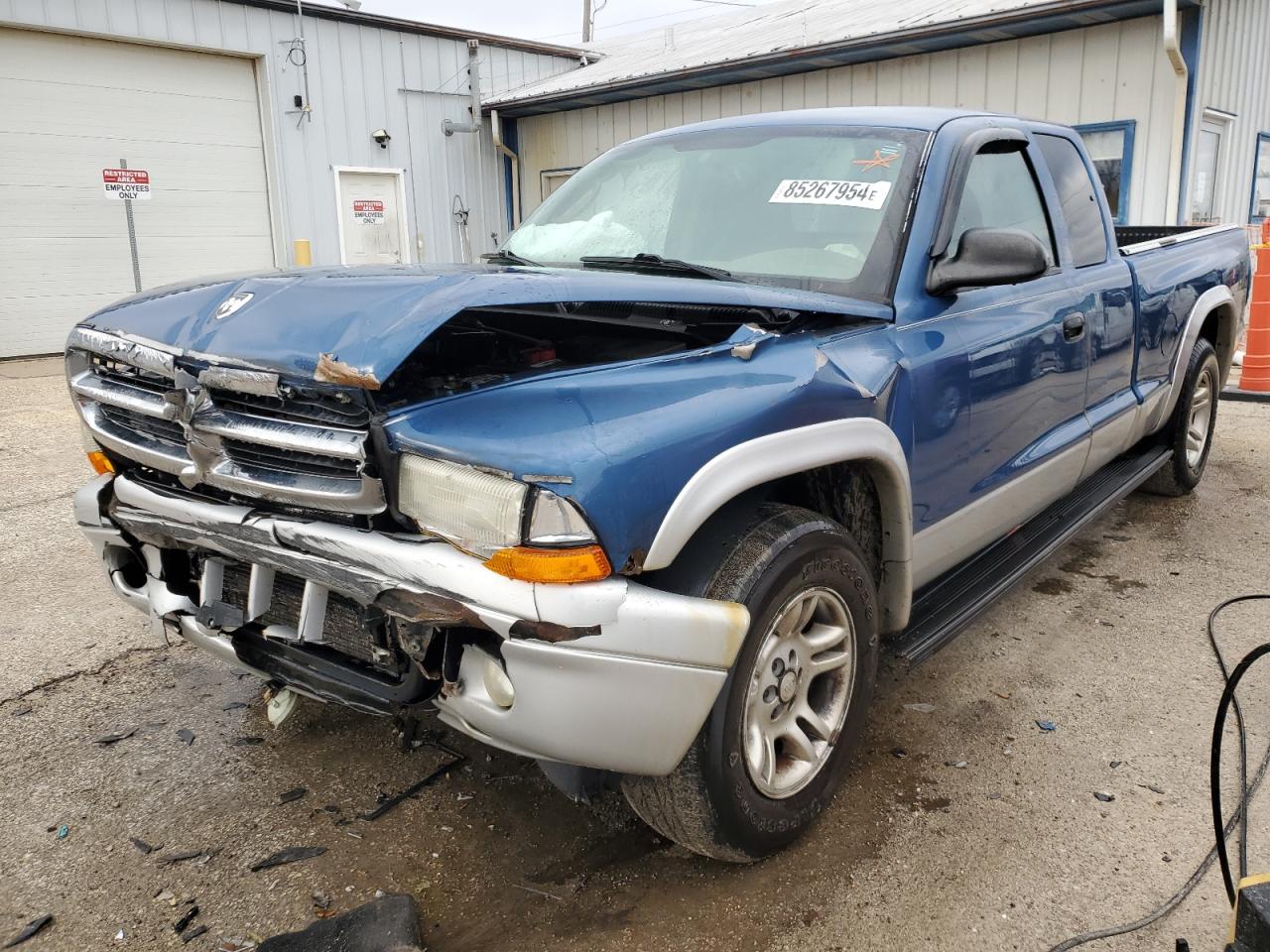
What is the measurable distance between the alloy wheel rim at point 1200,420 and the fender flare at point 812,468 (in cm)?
334

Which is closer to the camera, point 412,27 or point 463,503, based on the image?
point 463,503

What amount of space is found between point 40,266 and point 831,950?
13132 mm

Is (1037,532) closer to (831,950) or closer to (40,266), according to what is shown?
(831,950)

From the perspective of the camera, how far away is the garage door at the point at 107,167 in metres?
11.7

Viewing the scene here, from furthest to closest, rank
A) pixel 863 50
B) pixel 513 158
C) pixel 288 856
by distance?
pixel 513 158, pixel 863 50, pixel 288 856

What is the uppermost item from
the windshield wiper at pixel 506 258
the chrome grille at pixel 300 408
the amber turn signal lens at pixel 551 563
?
the windshield wiper at pixel 506 258

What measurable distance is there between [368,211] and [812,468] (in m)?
13.6

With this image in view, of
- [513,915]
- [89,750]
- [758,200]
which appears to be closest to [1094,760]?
[513,915]

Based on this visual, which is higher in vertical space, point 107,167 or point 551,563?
point 107,167

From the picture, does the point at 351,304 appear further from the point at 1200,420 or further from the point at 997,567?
the point at 1200,420

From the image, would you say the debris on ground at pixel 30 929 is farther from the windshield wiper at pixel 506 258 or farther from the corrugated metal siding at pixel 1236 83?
the corrugated metal siding at pixel 1236 83

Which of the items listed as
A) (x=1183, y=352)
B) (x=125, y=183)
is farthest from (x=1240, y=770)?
(x=125, y=183)

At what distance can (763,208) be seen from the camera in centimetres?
312

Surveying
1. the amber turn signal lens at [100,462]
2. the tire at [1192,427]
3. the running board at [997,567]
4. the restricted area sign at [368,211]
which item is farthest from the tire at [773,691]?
the restricted area sign at [368,211]
